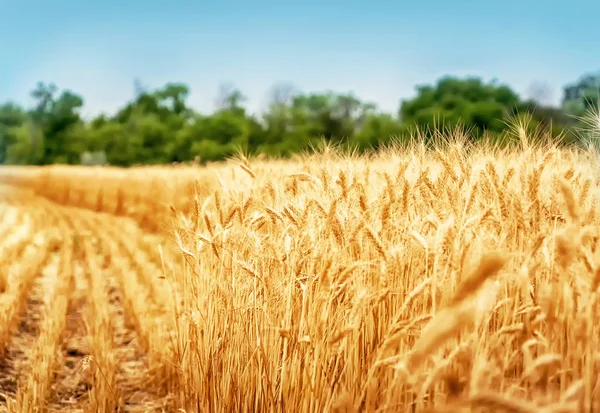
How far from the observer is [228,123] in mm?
41281

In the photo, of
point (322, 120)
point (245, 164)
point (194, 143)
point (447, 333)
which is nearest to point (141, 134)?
point (194, 143)

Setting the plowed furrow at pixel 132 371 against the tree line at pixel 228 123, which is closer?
the plowed furrow at pixel 132 371

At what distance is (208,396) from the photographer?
323 cm

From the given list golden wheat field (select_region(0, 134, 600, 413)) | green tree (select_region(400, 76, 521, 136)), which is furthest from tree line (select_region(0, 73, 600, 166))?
golden wheat field (select_region(0, 134, 600, 413))

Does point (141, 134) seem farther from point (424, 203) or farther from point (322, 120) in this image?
point (424, 203)

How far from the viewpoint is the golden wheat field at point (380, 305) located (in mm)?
1883

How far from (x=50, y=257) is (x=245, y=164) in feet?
22.4

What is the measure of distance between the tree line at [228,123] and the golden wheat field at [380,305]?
23.2 meters

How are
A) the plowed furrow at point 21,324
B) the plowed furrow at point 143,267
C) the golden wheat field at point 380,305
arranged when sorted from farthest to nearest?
1. the plowed furrow at point 143,267
2. the plowed furrow at point 21,324
3. the golden wheat field at point 380,305

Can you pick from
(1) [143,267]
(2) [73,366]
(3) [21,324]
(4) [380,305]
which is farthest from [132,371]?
(1) [143,267]

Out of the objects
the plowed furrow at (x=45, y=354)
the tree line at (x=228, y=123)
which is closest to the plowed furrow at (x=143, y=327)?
the plowed furrow at (x=45, y=354)

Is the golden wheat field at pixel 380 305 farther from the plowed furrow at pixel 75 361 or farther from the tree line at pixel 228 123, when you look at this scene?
the tree line at pixel 228 123

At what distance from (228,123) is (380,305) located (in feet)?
129

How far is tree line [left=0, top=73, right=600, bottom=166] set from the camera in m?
Result: 34.3
